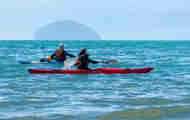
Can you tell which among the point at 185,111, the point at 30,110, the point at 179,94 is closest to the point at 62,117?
the point at 30,110

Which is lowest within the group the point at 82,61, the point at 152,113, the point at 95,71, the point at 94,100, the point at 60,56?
the point at 152,113

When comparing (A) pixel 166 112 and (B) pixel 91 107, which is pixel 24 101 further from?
(A) pixel 166 112

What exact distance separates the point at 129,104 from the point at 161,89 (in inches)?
138

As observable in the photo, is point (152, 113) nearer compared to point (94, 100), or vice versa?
point (152, 113)

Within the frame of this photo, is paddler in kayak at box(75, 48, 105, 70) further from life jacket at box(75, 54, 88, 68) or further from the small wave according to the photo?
the small wave

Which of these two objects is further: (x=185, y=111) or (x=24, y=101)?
(x=24, y=101)

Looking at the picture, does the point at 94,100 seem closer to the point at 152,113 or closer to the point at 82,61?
the point at 152,113

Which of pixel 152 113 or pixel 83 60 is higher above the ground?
pixel 83 60

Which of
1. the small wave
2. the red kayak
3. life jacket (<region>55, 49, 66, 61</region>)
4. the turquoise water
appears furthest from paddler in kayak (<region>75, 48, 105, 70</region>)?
the small wave

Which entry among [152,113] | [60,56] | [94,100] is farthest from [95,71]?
[152,113]

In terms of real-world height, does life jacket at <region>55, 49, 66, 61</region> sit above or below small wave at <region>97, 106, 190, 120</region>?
above

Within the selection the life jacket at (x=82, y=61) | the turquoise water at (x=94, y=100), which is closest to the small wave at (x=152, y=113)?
the turquoise water at (x=94, y=100)

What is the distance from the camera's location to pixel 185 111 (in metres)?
10.0

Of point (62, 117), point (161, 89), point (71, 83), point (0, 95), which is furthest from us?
point (71, 83)
